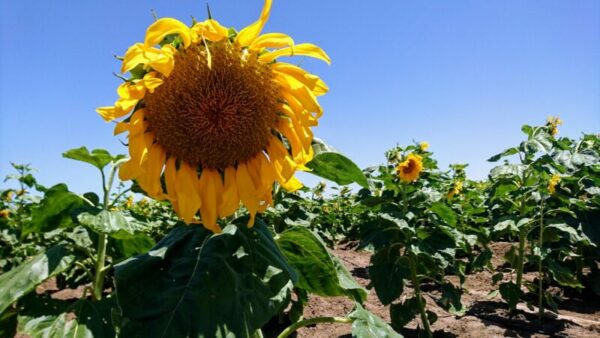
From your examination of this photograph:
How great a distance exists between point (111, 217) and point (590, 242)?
16.8 ft

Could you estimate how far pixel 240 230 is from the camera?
4.30ft

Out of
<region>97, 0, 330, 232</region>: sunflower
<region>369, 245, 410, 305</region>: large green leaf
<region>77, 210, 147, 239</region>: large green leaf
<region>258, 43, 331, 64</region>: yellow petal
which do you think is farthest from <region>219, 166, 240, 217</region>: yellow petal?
<region>369, 245, 410, 305</region>: large green leaf

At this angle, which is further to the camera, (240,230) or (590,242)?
(590,242)

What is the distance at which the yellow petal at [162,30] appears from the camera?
3.80ft

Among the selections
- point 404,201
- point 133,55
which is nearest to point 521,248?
point 404,201

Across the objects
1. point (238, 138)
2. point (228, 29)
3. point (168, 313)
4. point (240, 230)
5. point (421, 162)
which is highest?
point (421, 162)

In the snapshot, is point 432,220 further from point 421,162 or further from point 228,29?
point 228,29

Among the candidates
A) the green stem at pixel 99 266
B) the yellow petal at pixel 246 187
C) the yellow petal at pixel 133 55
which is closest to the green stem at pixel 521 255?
the green stem at pixel 99 266

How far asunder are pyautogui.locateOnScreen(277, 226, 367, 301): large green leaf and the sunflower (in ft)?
0.58

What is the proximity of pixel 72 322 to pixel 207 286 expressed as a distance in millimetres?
1499

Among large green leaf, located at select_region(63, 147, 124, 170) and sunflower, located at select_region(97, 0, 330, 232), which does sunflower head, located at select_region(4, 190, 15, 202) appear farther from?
sunflower, located at select_region(97, 0, 330, 232)

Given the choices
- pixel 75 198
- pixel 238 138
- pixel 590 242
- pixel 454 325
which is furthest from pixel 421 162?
pixel 238 138

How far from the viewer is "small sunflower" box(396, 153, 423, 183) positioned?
4539 millimetres

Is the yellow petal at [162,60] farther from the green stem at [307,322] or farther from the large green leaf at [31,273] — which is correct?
the large green leaf at [31,273]
